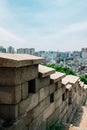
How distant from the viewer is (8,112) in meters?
4.16

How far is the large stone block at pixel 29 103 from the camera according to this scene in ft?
14.5

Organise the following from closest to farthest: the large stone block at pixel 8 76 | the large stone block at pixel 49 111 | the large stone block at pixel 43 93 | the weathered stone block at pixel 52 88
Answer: the large stone block at pixel 8 76 → the large stone block at pixel 43 93 → the large stone block at pixel 49 111 → the weathered stone block at pixel 52 88

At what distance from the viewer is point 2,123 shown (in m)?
4.09

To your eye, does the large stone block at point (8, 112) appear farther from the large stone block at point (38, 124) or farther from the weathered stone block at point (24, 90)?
the large stone block at point (38, 124)

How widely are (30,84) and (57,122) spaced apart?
2448mm

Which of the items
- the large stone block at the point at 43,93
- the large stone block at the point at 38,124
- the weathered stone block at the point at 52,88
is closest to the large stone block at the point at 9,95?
the large stone block at the point at 38,124

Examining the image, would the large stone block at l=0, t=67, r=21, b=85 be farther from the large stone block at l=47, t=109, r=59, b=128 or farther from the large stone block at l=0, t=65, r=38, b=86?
the large stone block at l=47, t=109, r=59, b=128

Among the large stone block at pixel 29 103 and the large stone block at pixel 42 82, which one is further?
the large stone block at pixel 42 82

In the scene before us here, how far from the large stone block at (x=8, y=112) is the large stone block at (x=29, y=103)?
0.21 metres

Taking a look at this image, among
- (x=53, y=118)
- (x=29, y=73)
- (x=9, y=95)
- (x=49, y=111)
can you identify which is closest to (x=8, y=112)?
(x=9, y=95)

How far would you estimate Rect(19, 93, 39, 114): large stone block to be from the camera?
441 cm

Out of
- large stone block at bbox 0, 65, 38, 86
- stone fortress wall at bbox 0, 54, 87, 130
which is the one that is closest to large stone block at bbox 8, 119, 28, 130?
stone fortress wall at bbox 0, 54, 87, 130

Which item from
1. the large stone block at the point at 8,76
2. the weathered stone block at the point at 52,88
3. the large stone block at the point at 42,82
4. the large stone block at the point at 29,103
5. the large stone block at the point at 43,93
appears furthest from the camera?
the weathered stone block at the point at 52,88

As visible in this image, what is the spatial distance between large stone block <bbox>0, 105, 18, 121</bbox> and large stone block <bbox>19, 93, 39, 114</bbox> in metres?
0.21
